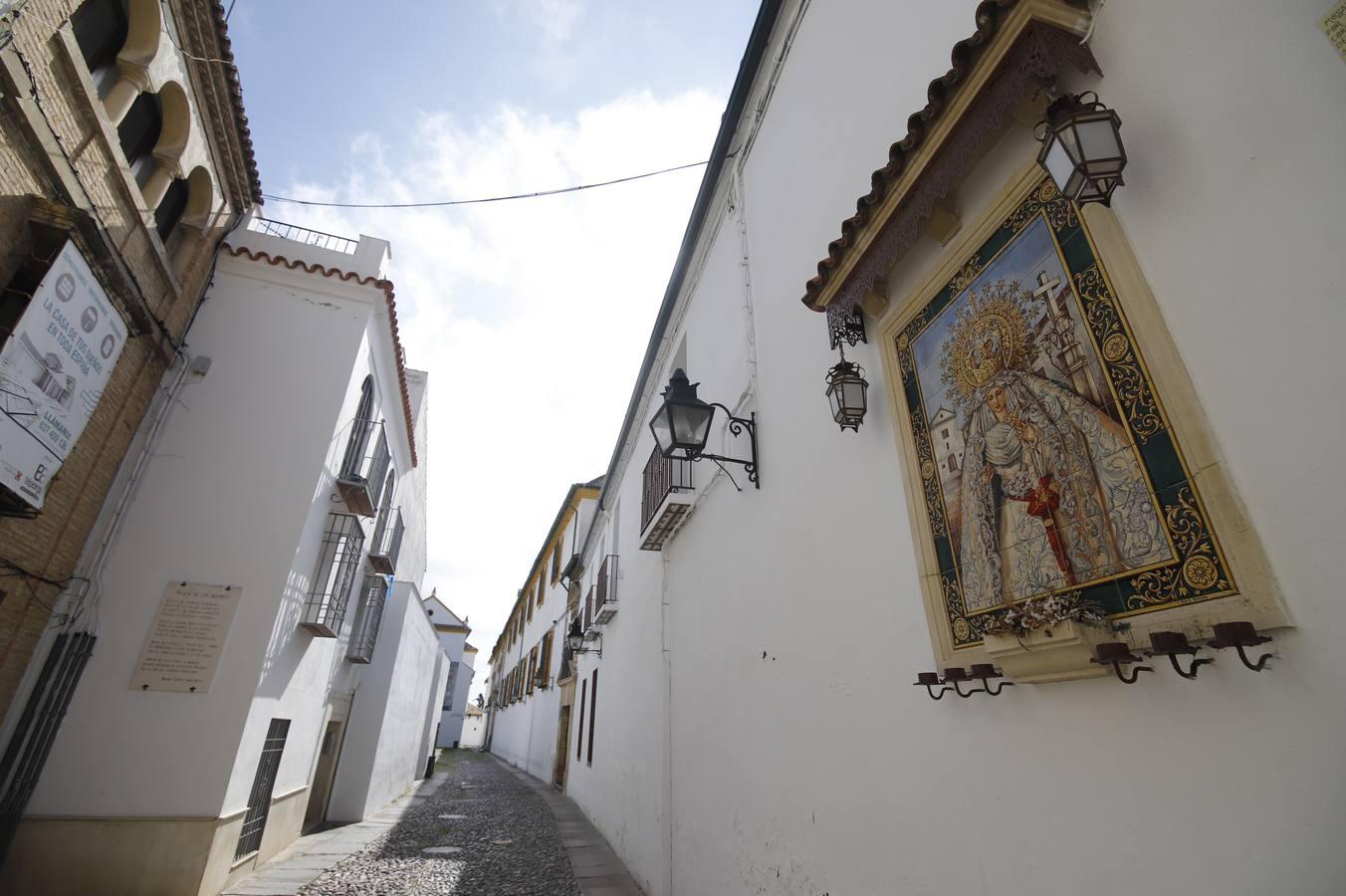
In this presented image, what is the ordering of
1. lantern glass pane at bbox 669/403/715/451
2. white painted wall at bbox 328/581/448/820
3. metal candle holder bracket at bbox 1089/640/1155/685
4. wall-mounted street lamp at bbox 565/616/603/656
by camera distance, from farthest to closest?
1. wall-mounted street lamp at bbox 565/616/603/656
2. white painted wall at bbox 328/581/448/820
3. lantern glass pane at bbox 669/403/715/451
4. metal candle holder bracket at bbox 1089/640/1155/685

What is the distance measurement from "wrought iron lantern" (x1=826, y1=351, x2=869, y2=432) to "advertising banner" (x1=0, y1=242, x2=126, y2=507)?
18.5ft

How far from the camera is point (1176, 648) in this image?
1.36 m

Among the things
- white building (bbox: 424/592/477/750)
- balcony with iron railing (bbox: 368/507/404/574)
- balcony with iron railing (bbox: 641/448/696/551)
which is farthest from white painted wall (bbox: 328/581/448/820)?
white building (bbox: 424/592/477/750)

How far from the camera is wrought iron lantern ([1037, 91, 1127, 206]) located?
164 centimetres

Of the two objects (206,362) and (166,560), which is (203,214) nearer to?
(206,362)

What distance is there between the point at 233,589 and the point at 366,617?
13.4 ft

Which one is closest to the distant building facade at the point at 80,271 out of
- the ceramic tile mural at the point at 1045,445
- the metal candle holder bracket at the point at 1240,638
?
the ceramic tile mural at the point at 1045,445

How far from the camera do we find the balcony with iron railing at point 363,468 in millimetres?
7449

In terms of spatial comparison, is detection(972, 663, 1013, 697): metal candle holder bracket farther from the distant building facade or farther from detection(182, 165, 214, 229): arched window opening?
detection(182, 165, 214, 229): arched window opening

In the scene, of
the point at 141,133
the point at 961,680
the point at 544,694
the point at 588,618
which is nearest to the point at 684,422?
the point at 961,680

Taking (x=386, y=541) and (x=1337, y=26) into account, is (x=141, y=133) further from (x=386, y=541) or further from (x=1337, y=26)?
(x=1337, y=26)

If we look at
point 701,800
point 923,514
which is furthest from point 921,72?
point 701,800

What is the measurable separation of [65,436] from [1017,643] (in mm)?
6922

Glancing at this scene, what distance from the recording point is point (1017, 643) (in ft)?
5.90
